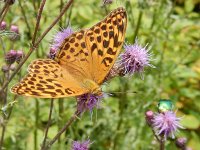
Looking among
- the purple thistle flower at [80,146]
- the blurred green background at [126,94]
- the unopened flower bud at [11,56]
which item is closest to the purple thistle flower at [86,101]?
the purple thistle flower at [80,146]

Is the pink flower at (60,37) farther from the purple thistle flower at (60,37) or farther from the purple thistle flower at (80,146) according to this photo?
the purple thistle flower at (80,146)

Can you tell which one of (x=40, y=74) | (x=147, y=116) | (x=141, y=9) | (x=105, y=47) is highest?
(x=141, y=9)

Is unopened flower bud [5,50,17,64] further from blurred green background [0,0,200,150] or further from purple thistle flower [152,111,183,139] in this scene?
purple thistle flower [152,111,183,139]

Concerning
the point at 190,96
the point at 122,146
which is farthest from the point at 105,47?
the point at 190,96

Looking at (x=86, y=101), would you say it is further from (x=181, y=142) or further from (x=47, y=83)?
(x=181, y=142)

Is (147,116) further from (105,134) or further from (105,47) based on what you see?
(105,134)
